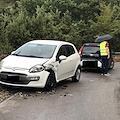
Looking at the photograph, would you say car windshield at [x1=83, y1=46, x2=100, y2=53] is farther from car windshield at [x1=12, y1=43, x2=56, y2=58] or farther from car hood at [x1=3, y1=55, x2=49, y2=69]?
car hood at [x1=3, y1=55, x2=49, y2=69]

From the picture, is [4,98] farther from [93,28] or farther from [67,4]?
[67,4]

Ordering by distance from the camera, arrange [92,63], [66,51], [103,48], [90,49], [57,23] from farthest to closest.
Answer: [57,23] → [90,49] → [92,63] → [103,48] → [66,51]

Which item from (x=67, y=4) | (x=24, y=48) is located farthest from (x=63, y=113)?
(x=67, y=4)

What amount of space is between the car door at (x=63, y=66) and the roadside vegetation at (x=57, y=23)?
6343 mm

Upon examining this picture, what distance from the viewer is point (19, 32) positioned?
16484 millimetres

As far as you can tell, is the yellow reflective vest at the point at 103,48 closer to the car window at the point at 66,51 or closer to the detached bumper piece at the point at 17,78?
the car window at the point at 66,51

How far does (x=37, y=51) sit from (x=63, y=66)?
3.59ft

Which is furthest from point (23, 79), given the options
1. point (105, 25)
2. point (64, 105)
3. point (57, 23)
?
point (57, 23)

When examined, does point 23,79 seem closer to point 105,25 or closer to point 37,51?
point 37,51

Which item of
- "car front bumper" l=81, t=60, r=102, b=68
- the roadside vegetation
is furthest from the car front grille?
the roadside vegetation

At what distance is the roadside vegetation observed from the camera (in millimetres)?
16531

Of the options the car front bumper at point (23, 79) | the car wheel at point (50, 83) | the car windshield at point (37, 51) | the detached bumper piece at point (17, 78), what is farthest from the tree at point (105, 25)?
the detached bumper piece at point (17, 78)

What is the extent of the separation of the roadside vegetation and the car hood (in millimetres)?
6821

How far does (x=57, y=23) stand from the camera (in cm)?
3144
